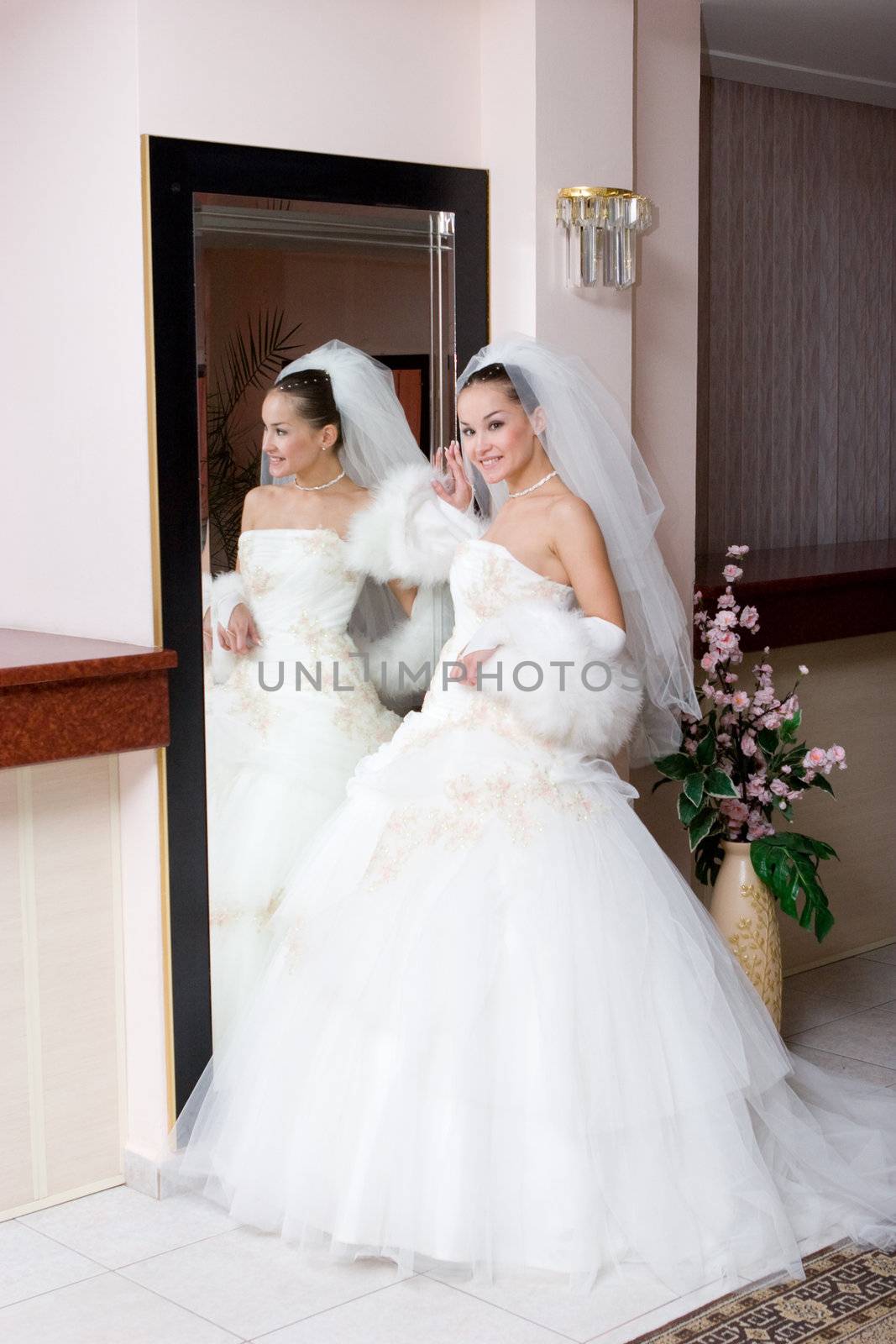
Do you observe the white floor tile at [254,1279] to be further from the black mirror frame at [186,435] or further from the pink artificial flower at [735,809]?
the pink artificial flower at [735,809]

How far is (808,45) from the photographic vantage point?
423 cm

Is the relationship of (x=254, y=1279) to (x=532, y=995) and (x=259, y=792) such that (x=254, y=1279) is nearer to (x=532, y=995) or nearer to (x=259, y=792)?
(x=532, y=995)

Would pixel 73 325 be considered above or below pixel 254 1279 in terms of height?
above

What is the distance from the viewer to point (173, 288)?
2.82 m

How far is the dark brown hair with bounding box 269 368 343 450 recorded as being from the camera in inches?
118

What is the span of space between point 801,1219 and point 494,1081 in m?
0.64

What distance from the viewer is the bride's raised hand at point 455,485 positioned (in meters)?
3.16

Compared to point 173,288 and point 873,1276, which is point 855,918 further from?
point 173,288

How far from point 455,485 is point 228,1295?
62.2 inches

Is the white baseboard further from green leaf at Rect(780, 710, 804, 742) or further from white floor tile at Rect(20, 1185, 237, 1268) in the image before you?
green leaf at Rect(780, 710, 804, 742)

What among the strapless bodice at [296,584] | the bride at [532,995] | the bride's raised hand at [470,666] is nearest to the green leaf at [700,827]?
the bride at [532,995]

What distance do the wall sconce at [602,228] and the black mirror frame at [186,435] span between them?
284 mm

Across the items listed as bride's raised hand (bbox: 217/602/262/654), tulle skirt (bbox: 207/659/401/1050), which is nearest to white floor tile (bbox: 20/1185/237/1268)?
tulle skirt (bbox: 207/659/401/1050)

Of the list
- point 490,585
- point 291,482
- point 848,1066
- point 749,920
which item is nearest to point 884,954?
point 848,1066
